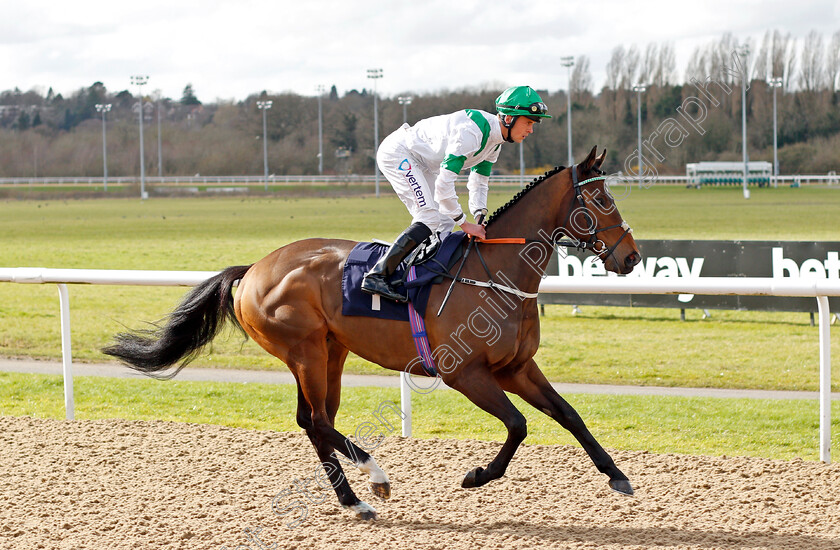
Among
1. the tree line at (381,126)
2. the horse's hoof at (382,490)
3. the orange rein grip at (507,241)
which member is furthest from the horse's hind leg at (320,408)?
the tree line at (381,126)

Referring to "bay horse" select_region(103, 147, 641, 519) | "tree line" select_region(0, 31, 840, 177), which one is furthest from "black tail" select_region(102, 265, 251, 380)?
"tree line" select_region(0, 31, 840, 177)

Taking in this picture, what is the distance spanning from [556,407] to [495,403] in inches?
11.3

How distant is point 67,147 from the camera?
8250 cm

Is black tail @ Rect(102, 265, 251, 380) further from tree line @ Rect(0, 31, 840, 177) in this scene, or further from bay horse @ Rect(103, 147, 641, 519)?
tree line @ Rect(0, 31, 840, 177)

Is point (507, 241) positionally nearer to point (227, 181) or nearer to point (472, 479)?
point (472, 479)

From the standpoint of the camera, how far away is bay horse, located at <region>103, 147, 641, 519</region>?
11.2 ft

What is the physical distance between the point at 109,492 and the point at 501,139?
2.18 m

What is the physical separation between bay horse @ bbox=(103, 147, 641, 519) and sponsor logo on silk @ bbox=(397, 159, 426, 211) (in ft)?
0.96

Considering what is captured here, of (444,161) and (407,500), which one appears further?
(407,500)

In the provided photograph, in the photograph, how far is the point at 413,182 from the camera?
3.70m

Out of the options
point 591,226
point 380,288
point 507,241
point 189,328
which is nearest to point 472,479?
point 380,288

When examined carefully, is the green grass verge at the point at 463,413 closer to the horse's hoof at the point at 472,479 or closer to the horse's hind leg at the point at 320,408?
the horse's hind leg at the point at 320,408

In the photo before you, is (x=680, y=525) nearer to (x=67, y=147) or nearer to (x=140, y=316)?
(x=140, y=316)

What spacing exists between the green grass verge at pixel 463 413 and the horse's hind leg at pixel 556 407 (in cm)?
120
